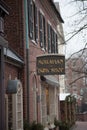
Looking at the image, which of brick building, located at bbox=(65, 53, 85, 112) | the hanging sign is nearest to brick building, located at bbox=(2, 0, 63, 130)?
the hanging sign

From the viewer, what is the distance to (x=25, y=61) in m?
21.8

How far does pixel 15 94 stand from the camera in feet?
61.2

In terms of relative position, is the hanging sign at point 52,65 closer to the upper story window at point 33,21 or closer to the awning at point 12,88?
the upper story window at point 33,21

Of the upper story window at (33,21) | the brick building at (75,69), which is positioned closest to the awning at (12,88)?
the brick building at (75,69)

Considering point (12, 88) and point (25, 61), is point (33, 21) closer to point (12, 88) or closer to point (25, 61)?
point (25, 61)

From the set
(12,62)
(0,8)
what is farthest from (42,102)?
(0,8)

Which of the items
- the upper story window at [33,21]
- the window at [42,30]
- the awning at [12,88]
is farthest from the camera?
the window at [42,30]

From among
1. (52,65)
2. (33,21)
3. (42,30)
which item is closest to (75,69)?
(42,30)

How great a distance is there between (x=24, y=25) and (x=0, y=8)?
7917 millimetres

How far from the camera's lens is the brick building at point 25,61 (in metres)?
18.6

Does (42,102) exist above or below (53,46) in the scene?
below

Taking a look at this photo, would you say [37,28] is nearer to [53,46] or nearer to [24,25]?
[24,25]

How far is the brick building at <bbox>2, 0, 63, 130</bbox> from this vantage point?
1862 cm

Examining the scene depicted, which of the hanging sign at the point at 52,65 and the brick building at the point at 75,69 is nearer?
the hanging sign at the point at 52,65
